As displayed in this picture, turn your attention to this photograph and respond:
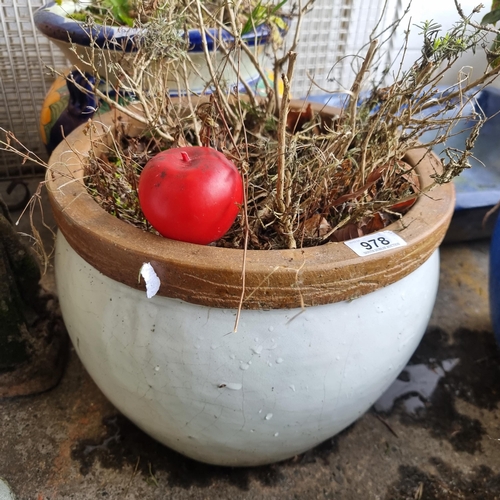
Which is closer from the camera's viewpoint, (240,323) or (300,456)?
(240,323)

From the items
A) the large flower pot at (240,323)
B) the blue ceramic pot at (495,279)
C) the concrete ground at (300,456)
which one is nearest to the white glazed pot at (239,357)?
the large flower pot at (240,323)

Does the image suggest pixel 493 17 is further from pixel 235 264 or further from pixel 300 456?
pixel 300 456

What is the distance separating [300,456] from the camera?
0.95m

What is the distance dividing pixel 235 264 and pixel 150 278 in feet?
0.35

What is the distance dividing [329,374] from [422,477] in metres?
0.41

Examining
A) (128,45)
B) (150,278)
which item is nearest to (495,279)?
(150,278)

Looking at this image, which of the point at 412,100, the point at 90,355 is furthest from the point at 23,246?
the point at 412,100

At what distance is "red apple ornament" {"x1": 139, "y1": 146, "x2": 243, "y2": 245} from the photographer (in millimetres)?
590

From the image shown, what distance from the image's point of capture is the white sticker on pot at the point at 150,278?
23.7 inches

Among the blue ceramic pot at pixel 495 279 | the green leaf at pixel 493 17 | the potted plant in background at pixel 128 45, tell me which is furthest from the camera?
the blue ceramic pot at pixel 495 279

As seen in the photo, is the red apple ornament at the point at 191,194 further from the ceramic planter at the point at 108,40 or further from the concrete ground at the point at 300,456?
the concrete ground at the point at 300,456

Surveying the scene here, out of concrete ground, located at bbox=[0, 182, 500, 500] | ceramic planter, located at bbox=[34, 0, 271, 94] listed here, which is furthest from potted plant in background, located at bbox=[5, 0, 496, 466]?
ceramic planter, located at bbox=[34, 0, 271, 94]

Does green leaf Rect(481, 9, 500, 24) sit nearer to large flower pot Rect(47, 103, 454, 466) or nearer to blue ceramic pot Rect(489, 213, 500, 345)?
large flower pot Rect(47, 103, 454, 466)

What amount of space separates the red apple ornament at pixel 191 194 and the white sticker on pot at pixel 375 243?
0.16 meters
